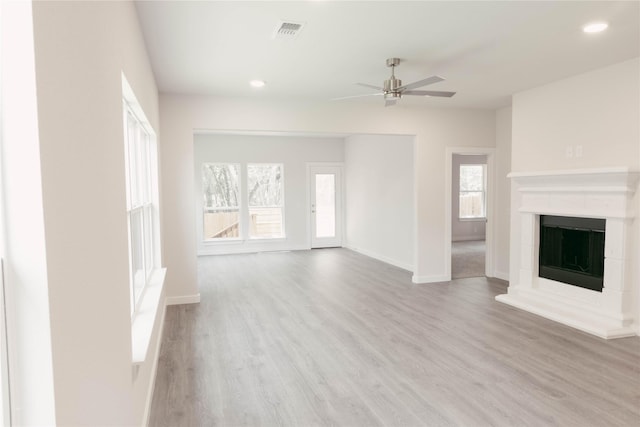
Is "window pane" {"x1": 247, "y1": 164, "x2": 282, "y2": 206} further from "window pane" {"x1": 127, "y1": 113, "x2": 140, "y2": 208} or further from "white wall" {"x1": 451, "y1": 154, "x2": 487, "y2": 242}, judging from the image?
"window pane" {"x1": 127, "y1": 113, "x2": 140, "y2": 208}

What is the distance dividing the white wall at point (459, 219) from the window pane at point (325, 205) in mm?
3302

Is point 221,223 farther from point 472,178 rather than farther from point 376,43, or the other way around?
point 472,178

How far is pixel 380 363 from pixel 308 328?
3.46ft

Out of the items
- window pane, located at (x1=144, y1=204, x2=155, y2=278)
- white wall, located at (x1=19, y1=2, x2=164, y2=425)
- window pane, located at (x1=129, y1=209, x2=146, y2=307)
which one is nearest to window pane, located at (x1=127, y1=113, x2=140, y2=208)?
window pane, located at (x1=129, y1=209, x2=146, y2=307)

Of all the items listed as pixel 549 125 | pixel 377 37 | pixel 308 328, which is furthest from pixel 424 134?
pixel 308 328

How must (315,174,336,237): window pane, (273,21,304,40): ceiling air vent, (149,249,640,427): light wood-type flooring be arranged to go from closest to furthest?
1. (149,249,640,427): light wood-type flooring
2. (273,21,304,40): ceiling air vent
3. (315,174,336,237): window pane

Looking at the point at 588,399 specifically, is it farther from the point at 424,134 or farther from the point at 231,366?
the point at 424,134

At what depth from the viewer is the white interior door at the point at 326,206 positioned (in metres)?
9.85

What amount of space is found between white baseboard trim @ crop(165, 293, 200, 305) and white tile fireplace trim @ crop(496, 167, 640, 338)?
3791mm

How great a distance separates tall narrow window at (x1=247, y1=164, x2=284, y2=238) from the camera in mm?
9492

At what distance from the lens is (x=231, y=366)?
3.32 meters

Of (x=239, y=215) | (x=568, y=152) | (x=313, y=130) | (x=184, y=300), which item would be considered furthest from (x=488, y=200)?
(x=239, y=215)

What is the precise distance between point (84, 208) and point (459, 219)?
11.0m

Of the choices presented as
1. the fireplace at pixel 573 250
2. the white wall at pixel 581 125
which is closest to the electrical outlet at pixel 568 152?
the white wall at pixel 581 125
